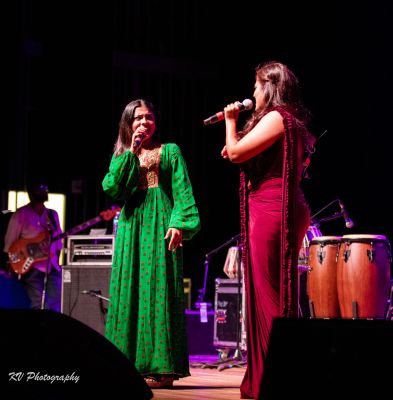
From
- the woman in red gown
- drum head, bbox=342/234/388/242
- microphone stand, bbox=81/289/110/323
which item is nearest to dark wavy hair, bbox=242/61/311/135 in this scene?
the woman in red gown

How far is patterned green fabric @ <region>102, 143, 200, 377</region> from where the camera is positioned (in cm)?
386

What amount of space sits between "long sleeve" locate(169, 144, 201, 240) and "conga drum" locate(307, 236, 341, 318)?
228 cm

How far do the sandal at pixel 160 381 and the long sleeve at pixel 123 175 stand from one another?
940mm

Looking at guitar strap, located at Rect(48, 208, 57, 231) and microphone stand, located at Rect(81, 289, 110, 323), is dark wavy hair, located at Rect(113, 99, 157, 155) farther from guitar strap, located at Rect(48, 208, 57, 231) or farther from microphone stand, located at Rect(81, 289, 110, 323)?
guitar strap, located at Rect(48, 208, 57, 231)

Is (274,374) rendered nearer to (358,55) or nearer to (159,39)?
(358,55)

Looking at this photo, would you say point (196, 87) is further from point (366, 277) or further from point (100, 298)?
point (366, 277)

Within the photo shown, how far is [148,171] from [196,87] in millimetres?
6527

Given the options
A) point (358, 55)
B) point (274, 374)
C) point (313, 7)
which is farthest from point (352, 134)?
point (274, 374)

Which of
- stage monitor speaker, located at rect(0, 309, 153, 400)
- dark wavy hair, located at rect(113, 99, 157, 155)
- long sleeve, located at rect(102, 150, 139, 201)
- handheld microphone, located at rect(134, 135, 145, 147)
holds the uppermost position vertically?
dark wavy hair, located at rect(113, 99, 157, 155)

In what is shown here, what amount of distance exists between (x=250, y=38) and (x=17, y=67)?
9.61 feet

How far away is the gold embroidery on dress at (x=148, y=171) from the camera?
4.02 metres

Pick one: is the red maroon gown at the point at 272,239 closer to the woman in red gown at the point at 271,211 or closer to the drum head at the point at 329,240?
the woman in red gown at the point at 271,211

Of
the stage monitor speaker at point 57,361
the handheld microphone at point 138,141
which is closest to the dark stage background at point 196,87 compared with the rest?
the handheld microphone at point 138,141

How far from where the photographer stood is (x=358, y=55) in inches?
284
